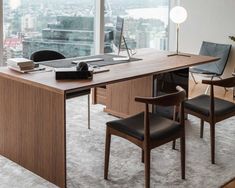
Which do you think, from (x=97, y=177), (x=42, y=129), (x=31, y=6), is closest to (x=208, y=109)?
(x=97, y=177)

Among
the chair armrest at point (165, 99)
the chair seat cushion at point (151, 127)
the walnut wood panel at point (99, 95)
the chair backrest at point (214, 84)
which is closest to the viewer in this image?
the chair armrest at point (165, 99)

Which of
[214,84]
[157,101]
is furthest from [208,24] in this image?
[157,101]

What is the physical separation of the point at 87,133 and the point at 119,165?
0.80 metres

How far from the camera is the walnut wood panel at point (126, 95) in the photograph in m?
4.04

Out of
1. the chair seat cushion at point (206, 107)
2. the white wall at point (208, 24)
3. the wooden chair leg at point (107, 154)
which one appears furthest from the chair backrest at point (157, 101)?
the white wall at point (208, 24)

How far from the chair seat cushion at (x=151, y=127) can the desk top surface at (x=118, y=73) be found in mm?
321

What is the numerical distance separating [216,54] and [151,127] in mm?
3323

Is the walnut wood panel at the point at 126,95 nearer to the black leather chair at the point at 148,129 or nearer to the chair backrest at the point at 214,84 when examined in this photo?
the chair backrest at the point at 214,84

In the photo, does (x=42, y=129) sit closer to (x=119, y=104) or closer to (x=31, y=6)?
(x=119, y=104)

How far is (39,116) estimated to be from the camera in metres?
2.85

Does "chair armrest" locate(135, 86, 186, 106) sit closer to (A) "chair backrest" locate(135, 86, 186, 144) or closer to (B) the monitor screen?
(A) "chair backrest" locate(135, 86, 186, 144)

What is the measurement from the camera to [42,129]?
2.85 meters

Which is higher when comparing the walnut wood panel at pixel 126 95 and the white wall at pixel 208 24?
the white wall at pixel 208 24

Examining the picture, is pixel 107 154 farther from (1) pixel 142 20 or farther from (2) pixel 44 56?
(1) pixel 142 20
